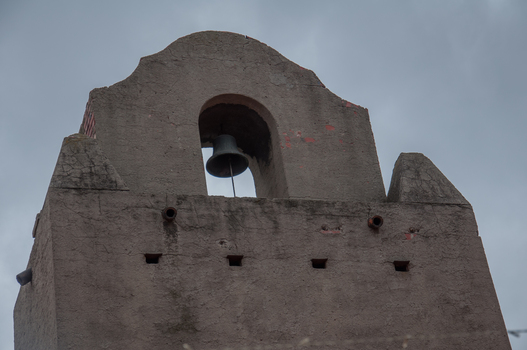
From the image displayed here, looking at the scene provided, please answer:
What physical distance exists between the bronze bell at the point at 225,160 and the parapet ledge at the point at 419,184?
5.45 ft

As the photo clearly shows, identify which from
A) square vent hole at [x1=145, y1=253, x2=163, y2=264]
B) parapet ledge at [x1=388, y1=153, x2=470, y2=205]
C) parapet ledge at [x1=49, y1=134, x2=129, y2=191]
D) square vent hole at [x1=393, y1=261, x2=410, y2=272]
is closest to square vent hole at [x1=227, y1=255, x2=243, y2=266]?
square vent hole at [x1=145, y1=253, x2=163, y2=264]

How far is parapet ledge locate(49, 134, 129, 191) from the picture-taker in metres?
7.27

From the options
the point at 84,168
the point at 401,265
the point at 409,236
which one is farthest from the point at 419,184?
the point at 84,168

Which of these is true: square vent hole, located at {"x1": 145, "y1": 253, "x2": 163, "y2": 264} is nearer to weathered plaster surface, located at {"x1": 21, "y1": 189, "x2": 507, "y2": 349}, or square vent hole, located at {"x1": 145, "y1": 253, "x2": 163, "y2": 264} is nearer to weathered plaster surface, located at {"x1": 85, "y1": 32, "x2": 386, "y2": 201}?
weathered plaster surface, located at {"x1": 21, "y1": 189, "x2": 507, "y2": 349}

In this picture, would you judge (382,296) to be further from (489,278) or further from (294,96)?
(294,96)

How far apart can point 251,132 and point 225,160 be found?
1.42ft

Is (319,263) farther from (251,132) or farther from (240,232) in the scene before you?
(251,132)

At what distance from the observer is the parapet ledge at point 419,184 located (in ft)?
27.1

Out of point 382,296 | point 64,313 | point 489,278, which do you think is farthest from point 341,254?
point 64,313

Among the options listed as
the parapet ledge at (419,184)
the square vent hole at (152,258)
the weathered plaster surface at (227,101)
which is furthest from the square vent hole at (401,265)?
the square vent hole at (152,258)

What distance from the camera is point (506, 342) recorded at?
24.9ft

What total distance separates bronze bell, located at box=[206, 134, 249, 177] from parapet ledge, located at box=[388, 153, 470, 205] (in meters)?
1.66

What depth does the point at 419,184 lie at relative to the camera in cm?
838

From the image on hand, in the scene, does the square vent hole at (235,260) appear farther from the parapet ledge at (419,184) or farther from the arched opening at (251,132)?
the parapet ledge at (419,184)
